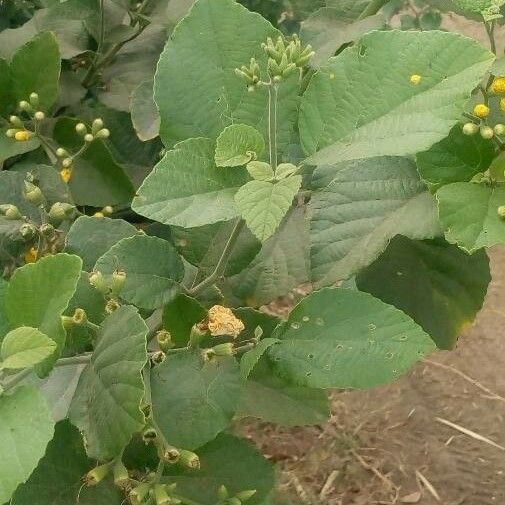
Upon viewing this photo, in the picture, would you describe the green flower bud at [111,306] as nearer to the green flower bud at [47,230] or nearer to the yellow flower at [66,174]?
the green flower bud at [47,230]

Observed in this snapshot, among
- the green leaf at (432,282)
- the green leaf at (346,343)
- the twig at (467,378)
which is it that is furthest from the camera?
the twig at (467,378)

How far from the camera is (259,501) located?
763mm

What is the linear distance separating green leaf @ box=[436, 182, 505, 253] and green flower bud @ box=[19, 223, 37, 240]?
14.3 inches

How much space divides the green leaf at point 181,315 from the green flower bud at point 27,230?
0.51ft

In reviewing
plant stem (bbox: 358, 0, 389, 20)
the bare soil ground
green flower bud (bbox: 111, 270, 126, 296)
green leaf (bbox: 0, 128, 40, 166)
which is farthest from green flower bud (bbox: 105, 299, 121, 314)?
the bare soil ground

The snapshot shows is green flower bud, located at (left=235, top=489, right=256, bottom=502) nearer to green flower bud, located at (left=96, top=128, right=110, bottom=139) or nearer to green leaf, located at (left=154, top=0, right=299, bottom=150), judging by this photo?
green leaf, located at (left=154, top=0, right=299, bottom=150)

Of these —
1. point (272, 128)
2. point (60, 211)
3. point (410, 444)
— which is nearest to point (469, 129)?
point (272, 128)

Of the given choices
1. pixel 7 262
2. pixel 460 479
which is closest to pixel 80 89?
pixel 7 262

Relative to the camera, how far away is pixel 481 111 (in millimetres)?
663

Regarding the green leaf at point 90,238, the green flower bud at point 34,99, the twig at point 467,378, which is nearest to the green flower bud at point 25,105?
the green flower bud at point 34,99

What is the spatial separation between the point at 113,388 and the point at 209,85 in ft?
0.78

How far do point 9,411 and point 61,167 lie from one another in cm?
46

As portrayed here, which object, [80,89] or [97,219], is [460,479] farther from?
[97,219]

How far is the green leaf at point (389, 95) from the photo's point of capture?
55 cm
